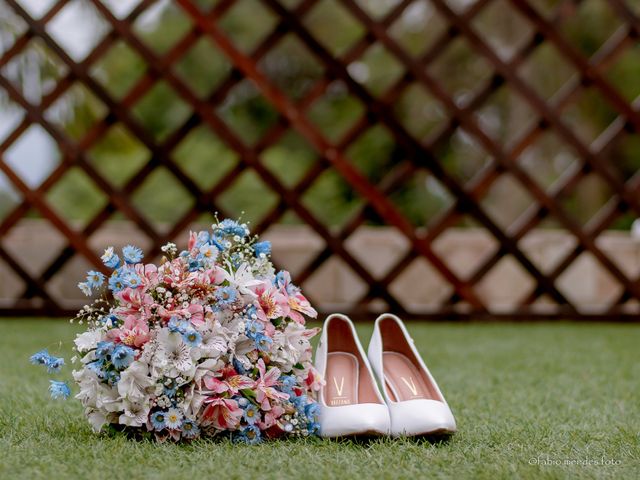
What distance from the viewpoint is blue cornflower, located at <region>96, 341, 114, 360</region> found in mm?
1231

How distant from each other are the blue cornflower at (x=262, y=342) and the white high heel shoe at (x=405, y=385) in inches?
8.5

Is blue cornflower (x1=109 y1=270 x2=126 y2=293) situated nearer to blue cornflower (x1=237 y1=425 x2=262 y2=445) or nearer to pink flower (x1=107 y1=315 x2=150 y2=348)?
pink flower (x1=107 y1=315 x2=150 y2=348)

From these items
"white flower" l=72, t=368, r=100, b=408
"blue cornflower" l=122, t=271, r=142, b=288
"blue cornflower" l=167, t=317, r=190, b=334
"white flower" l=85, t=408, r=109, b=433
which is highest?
"blue cornflower" l=122, t=271, r=142, b=288

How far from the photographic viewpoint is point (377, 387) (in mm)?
1354

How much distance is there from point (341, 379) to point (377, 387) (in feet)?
0.33

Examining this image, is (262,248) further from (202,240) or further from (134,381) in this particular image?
(134,381)

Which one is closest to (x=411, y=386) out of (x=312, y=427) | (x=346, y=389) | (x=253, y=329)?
(x=346, y=389)

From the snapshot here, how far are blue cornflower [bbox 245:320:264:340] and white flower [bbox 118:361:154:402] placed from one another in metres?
0.16

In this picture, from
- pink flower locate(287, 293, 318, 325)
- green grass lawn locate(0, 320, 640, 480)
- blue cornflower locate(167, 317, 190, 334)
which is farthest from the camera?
pink flower locate(287, 293, 318, 325)

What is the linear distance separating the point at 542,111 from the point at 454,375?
4.83 ft

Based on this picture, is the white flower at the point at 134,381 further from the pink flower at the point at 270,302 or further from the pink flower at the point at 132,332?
the pink flower at the point at 270,302

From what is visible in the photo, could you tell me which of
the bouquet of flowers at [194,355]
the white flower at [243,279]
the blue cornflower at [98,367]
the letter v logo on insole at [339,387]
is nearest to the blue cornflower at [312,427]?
the bouquet of flowers at [194,355]

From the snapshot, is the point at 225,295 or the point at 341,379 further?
the point at 341,379

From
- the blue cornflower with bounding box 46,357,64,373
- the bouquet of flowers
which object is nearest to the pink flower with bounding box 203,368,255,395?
the bouquet of flowers
